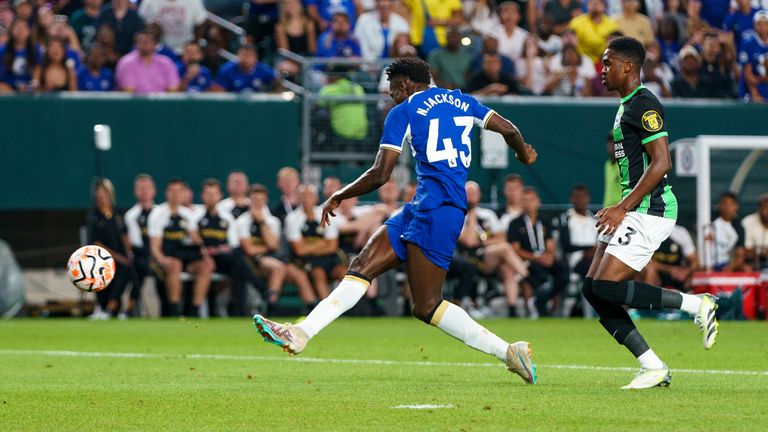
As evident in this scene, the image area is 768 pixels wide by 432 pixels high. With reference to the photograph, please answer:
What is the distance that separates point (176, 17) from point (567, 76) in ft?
20.1

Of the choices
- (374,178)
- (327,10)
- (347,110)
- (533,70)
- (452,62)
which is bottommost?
(374,178)

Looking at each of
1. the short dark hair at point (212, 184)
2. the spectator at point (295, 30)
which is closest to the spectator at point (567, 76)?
the spectator at point (295, 30)

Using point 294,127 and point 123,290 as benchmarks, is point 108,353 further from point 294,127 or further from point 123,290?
point 294,127

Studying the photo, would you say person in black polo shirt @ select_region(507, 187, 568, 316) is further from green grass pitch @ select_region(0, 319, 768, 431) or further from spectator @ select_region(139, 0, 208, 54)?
spectator @ select_region(139, 0, 208, 54)

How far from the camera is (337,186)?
2014 centimetres

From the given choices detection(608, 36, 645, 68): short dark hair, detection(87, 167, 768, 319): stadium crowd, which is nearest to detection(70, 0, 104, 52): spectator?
detection(87, 167, 768, 319): stadium crowd

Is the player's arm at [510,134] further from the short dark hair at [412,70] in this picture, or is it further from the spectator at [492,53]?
the spectator at [492,53]

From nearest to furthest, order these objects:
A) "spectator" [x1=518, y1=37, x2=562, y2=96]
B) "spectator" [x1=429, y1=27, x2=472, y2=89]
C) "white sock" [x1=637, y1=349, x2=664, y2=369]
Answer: "white sock" [x1=637, y1=349, x2=664, y2=369]
"spectator" [x1=429, y1=27, x2=472, y2=89]
"spectator" [x1=518, y1=37, x2=562, y2=96]

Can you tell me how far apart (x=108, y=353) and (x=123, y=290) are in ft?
23.8

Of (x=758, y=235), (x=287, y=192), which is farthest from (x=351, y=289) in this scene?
(x=758, y=235)

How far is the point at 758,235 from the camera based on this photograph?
65.5 ft

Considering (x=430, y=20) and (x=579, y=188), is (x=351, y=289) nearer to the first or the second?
(x=579, y=188)

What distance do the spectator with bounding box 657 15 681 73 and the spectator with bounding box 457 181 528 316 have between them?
16.9 feet

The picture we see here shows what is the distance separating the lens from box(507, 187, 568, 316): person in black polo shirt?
66.1 feet
